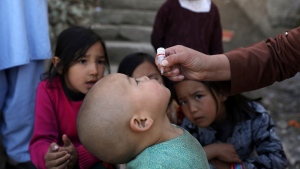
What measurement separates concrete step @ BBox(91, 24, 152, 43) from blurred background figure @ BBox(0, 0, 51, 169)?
8.10 ft

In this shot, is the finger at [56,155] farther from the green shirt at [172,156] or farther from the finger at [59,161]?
the green shirt at [172,156]

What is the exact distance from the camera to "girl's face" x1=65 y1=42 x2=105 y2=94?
82.7 inches

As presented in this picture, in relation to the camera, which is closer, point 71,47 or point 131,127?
point 131,127

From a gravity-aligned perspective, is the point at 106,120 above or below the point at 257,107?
above

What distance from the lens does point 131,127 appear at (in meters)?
1.27

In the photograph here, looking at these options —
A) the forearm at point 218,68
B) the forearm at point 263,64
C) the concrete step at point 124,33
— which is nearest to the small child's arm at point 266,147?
the forearm at point 263,64

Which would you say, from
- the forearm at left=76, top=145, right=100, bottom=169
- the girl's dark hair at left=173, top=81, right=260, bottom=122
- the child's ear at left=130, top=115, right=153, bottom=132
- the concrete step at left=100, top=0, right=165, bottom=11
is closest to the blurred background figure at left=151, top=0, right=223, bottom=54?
the girl's dark hair at left=173, top=81, right=260, bottom=122

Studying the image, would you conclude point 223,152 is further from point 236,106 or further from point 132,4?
point 132,4

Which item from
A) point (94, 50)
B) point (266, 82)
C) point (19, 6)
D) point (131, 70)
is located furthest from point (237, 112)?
point (19, 6)

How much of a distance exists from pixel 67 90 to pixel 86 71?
186 mm

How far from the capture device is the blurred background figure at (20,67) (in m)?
2.10

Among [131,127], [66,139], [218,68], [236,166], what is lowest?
[236,166]

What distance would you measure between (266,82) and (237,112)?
18.4 inches

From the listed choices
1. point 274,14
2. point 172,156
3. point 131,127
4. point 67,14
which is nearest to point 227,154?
point 172,156
